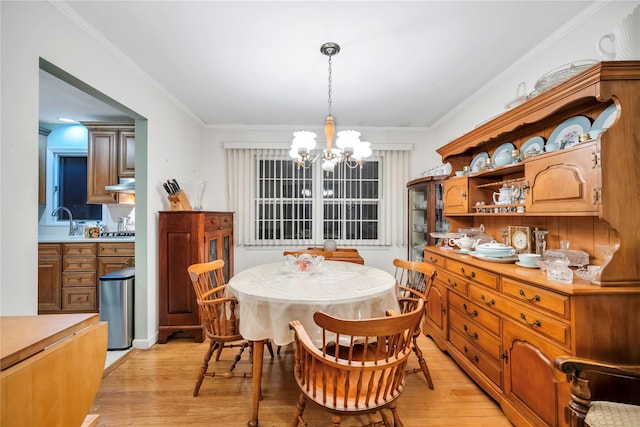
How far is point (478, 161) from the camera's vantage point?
275 cm

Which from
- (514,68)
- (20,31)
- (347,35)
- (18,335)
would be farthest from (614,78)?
(20,31)

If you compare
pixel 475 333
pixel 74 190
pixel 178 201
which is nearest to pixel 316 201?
pixel 178 201

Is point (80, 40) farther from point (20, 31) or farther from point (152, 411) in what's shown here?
point (152, 411)

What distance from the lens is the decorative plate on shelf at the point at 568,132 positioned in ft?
5.53

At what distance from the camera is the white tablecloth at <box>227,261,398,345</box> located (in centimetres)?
155

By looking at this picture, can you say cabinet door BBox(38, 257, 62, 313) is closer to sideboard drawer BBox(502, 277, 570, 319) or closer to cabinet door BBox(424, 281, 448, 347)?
cabinet door BBox(424, 281, 448, 347)

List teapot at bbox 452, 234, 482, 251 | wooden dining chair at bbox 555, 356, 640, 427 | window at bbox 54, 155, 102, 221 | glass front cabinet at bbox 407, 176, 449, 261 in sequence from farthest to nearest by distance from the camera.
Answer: window at bbox 54, 155, 102, 221 → glass front cabinet at bbox 407, 176, 449, 261 → teapot at bbox 452, 234, 482, 251 → wooden dining chair at bbox 555, 356, 640, 427

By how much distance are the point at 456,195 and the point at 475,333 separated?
1.34 m

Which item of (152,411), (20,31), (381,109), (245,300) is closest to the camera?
(20,31)

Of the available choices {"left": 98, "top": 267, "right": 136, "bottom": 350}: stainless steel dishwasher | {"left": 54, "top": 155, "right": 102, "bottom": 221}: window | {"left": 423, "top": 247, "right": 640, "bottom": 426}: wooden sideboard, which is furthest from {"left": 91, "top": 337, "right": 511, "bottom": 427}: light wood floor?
{"left": 54, "top": 155, "right": 102, "bottom": 221}: window

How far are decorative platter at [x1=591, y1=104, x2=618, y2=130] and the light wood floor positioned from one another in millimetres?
1934

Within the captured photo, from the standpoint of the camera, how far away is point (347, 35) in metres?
2.01

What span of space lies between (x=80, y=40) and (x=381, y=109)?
9.73 ft

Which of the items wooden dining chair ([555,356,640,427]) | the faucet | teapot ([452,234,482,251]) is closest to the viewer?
wooden dining chair ([555,356,640,427])
